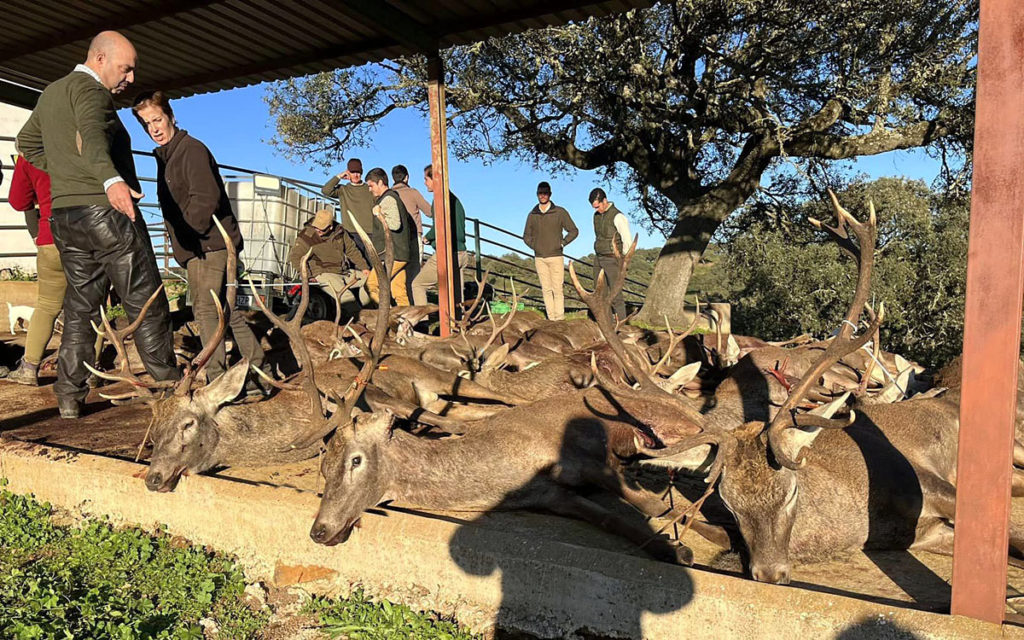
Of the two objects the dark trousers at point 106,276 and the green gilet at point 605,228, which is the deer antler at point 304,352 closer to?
the dark trousers at point 106,276

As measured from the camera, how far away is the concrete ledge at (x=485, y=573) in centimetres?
259

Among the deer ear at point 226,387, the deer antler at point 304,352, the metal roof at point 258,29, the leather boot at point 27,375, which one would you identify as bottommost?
the leather boot at point 27,375

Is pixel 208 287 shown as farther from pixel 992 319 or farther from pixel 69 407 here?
pixel 992 319

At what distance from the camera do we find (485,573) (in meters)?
3.11

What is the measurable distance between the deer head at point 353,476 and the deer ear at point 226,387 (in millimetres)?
1132

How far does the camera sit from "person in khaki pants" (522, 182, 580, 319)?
10594mm

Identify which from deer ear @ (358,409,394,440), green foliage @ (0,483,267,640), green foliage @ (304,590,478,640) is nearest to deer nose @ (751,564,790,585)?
green foliage @ (304,590,478,640)

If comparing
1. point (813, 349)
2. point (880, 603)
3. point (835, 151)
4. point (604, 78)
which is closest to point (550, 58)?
point (604, 78)

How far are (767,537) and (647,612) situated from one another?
25.7 inches

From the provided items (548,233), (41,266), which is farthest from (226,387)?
(548,233)

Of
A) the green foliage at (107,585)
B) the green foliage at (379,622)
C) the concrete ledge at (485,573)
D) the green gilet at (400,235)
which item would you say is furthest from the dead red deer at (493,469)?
the green gilet at (400,235)

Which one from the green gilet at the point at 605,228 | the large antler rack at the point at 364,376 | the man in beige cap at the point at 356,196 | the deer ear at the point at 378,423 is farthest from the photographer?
the green gilet at the point at 605,228

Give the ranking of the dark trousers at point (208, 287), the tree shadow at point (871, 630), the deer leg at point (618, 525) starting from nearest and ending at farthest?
the tree shadow at point (871, 630) < the deer leg at point (618, 525) < the dark trousers at point (208, 287)

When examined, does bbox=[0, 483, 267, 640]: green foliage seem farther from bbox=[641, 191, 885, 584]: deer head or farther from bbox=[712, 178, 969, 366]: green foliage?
bbox=[712, 178, 969, 366]: green foliage
